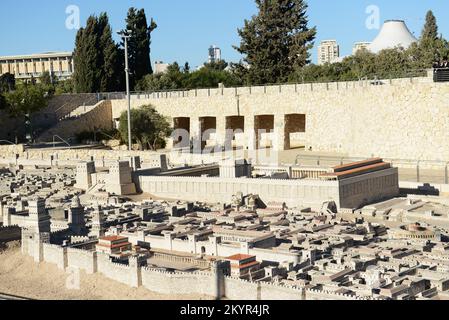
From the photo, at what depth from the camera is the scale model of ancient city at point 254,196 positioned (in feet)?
47.8

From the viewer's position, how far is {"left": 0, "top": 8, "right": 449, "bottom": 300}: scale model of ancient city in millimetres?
14574

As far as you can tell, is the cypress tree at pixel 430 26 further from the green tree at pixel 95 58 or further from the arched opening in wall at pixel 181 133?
the green tree at pixel 95 58

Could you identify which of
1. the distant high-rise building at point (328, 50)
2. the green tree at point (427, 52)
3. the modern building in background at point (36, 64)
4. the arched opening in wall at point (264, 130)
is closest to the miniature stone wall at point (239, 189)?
the arched opening in wall at point (264, 130)

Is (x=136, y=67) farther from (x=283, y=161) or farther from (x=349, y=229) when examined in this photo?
(x=349, y=229)

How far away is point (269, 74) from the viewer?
40.8m

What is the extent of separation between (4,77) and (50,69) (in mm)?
23824

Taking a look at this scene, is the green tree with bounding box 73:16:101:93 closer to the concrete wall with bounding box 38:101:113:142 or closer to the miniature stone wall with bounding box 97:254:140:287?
the concrete wall with bounding box 38:101:113:142

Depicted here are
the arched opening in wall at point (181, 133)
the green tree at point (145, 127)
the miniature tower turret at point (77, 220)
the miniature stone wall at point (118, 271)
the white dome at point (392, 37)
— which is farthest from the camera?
the white dome at point (392, 37)

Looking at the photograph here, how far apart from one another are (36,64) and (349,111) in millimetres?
47121

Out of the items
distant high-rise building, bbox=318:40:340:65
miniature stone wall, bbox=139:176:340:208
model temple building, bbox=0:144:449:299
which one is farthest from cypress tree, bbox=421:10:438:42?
distant high-rise building, bbox=318:40:340:65

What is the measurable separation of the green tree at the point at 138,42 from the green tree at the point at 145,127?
321 inches

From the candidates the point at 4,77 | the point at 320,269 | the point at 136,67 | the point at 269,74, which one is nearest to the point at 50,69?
the point at 4,77

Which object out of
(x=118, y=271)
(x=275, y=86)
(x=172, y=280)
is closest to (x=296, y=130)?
(x=275, y=86)

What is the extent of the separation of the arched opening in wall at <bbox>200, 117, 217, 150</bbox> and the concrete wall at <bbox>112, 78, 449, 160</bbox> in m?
0.57
